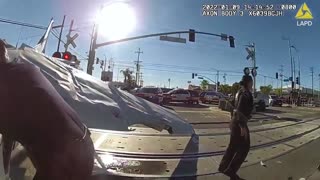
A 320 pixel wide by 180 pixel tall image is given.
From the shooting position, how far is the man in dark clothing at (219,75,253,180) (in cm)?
598

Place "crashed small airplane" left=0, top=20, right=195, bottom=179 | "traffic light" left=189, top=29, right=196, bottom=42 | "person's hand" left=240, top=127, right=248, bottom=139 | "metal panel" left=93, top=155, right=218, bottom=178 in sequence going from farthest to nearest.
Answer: "traffic light" left=189, top=29, right=196, bottom=42
"metal panel" left=93, top=155, right=218, bottom=178
"person's hand" left=240, top=127, right=248, bottom=139
"crashed small airplane" left=0, top=20, right=195, bottom=179

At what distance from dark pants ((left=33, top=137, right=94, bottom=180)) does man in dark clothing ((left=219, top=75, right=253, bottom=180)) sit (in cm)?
442

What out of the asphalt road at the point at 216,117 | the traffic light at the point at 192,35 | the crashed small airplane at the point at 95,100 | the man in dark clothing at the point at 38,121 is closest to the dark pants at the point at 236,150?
the crashed small airplane at the point at 95,100

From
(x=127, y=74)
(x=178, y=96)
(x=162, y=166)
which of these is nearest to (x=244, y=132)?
(x=162, y=166)

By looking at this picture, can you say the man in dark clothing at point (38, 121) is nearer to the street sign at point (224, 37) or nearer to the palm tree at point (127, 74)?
the street sign at point (224, 37)

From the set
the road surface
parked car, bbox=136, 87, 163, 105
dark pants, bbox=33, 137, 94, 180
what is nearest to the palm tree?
parked car, bbox=136, 87, 163, 105

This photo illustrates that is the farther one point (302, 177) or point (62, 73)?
point (302, 177)

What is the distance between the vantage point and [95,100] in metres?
2.19

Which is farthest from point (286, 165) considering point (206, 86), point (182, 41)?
point (206, 86)

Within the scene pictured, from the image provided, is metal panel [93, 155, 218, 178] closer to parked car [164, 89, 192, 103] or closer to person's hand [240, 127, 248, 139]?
person's hand [240, 127, 248, 139]

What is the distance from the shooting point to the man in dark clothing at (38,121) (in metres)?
1.66

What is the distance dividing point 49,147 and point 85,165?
0.29 meters

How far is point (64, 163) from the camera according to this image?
1.77 metres

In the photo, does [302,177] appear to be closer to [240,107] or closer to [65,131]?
[240,107]
